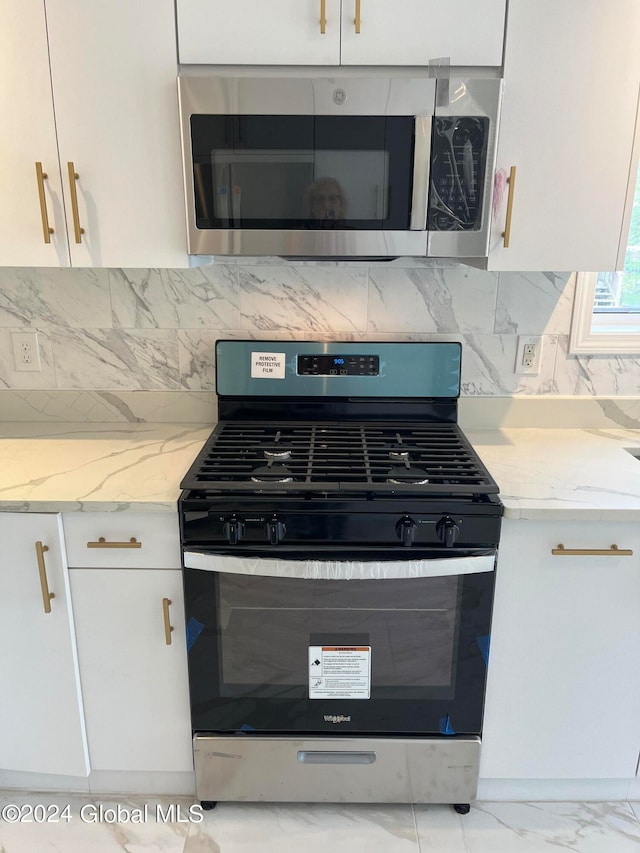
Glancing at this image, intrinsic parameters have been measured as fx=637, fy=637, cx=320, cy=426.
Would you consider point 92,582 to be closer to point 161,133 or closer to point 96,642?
point 96,642

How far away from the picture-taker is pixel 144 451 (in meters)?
1.73

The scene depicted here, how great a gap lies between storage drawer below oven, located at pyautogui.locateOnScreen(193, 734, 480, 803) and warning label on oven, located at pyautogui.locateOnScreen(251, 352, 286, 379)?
96cm

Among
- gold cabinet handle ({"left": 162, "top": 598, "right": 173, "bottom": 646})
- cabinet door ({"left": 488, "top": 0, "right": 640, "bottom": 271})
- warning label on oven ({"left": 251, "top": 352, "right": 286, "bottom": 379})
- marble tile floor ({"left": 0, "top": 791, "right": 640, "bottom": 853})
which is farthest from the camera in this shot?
warning label on oven ({"left": 251, "top": 352, "right": 286, "bottom": 379})

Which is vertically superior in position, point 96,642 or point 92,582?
point 92,582

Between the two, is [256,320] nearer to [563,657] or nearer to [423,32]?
[423,32]

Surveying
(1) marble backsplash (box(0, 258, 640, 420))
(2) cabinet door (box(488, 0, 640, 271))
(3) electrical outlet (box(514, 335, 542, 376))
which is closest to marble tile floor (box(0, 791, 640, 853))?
(1) marble backsplash (box(0, 258, 640, 420))

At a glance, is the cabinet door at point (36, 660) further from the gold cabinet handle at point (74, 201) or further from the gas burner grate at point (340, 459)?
the gold cabinet handle at point (74, 201)

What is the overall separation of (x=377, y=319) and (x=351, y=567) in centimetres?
79

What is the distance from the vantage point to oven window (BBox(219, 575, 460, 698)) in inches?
58.6

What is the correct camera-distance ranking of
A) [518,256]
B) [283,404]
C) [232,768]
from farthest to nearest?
[283,404]
[232,768]
[518,256]

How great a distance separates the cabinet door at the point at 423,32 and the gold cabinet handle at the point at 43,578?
4.28 feet

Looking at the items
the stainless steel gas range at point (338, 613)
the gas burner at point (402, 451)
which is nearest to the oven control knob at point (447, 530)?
the stainless steel gas range at point (338, 613)

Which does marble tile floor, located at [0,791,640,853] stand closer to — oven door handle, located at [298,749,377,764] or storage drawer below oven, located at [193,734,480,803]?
storage drawer below oven, located at [193,734,480,803]

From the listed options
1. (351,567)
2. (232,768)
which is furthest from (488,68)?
(232,768)
